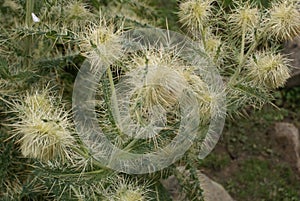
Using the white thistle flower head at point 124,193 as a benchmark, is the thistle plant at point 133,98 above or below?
above

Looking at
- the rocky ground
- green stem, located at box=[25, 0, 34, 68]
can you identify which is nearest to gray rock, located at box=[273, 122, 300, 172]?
the rocky ground

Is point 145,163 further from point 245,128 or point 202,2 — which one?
point 245,128

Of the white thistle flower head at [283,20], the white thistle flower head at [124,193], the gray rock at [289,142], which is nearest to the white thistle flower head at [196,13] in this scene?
the white thistle flower head at [283,20]

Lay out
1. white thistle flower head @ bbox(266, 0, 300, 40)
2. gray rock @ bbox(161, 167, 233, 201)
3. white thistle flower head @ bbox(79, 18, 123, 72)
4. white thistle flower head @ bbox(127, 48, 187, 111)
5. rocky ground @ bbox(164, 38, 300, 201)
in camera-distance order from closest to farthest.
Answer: white thistle flower head @ bbox(127, 48, 187, 111) < white thistle flower head @ bbox(79, 18, 123, 72) < white thistle flower head @ bbox(266, 0, 300, 40) < gray rock @ bbox(161, 167, 233, 201) < rocky ground @ bbox(164, 38, 300, 201)

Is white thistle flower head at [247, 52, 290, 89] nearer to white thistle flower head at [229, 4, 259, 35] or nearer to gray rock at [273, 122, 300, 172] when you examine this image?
white thistle flower head at [229, 4, 259, 35]

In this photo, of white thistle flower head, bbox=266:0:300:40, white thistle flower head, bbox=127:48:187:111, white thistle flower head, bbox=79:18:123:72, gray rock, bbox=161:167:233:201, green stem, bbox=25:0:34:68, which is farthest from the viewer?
gray rock, bbox=161:167:233:201

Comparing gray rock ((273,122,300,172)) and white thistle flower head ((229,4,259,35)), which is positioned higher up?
white thistle flower head ((229,4,259,35))

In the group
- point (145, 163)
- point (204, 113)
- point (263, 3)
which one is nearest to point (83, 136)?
point (145, 163)

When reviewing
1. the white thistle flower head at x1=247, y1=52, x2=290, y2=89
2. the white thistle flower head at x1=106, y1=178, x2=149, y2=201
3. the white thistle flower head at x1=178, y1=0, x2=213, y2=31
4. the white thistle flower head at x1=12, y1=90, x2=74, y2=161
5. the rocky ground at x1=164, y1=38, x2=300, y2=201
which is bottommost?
the rocky ground at x1=164, y1=38, x2=300, y2=201

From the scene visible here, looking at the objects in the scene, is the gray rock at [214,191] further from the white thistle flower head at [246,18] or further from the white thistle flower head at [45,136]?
the white thistle flower head at [45,136]
